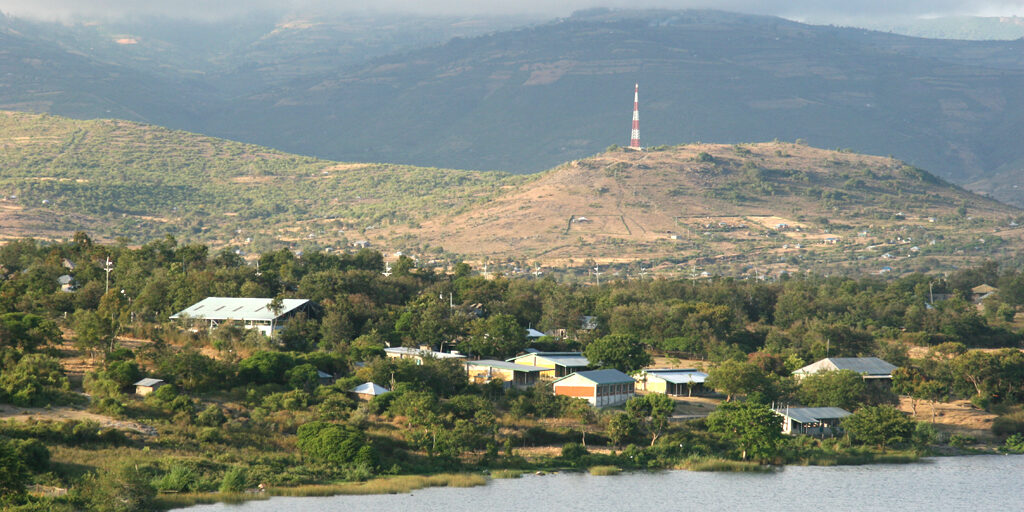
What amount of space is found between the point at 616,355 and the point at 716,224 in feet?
362

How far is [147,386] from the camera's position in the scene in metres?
50.8

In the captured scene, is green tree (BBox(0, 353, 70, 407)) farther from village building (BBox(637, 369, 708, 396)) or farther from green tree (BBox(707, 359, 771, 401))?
green tree (BBox(707, 359, 771, 401))

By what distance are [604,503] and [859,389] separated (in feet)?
76.4

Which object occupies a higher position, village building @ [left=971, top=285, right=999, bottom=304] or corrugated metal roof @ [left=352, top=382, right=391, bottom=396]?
corrugated metal roof @ [left=352, top=382, right=391, bottom=396]

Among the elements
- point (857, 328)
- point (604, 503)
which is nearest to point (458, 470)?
point (604, 503)

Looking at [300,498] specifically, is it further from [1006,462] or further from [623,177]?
[623,177]

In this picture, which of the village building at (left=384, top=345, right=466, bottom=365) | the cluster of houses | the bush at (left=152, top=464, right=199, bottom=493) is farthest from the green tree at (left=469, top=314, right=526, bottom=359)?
the bush at (left=152, top=464, right=199, bottom=493)

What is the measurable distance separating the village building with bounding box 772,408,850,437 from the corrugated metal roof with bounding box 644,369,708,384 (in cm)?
587

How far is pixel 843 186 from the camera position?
199250 mm

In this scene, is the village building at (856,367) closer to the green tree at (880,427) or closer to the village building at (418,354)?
the green tree at (880,427)

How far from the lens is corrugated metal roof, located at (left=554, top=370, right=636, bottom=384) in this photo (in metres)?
59.8

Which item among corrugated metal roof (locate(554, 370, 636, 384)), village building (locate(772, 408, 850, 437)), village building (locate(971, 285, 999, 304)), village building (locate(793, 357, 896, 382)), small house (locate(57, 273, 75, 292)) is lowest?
village building (locate(971, 285, 999, 304))

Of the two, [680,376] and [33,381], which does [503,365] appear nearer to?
[680,376]

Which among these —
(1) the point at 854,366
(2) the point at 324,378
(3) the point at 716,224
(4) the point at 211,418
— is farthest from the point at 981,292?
(4) the point at 211,418
